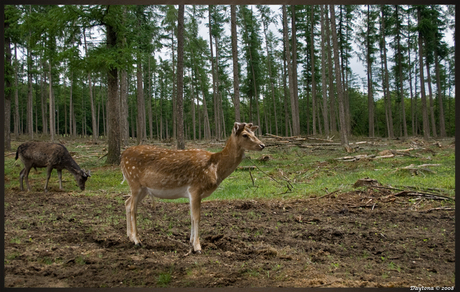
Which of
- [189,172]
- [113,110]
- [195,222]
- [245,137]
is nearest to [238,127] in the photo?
[245,137]

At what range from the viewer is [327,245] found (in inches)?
188

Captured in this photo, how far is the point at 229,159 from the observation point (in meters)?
4.39

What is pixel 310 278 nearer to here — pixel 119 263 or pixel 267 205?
pixel 119 263

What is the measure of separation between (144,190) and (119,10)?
10.6 m

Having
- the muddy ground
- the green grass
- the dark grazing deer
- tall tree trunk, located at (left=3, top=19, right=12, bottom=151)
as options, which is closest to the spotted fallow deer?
the muddy ground

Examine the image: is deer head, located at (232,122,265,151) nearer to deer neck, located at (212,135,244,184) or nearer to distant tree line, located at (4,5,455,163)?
deer neck, located at (212,135,244,184)

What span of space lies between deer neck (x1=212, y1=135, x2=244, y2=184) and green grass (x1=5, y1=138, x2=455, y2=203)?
150 inches

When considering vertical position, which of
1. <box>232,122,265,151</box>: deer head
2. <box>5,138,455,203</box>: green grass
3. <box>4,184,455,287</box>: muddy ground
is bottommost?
<box>4,184,455,287</box>: muddy ground

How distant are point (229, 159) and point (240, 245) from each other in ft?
4.25

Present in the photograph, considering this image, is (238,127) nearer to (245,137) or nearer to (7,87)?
(245,137)

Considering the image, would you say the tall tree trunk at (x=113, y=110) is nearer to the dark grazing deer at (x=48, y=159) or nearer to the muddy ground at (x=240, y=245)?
the dark grazing deer at (x=48, y=159)

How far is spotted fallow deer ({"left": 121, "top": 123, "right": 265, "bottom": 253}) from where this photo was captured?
4.27m

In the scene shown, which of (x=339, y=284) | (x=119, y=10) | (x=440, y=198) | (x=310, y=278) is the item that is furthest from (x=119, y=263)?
(x=119, y=10)

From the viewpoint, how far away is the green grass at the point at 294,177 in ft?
29.0
